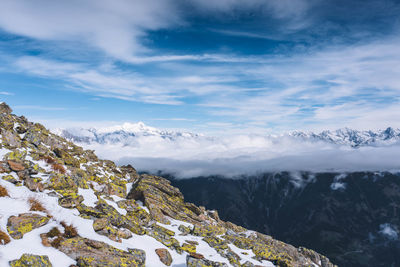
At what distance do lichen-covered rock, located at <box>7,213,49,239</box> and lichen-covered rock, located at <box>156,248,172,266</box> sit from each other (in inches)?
425

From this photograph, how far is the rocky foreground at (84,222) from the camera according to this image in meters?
16.5

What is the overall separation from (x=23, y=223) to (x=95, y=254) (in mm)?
5760

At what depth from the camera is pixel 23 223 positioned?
16.8 metres

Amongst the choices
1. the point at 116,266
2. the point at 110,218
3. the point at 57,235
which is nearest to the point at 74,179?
the point at 110,218

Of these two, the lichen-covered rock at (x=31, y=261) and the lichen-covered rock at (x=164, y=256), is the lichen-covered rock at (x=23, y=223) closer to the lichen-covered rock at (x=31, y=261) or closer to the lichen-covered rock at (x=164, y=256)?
the lichen-covered rock at (x=31, y=261)

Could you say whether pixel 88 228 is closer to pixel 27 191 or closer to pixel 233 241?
pixel 27 191

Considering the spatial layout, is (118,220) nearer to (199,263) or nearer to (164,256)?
(164,256)

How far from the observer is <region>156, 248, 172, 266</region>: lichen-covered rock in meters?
22.3

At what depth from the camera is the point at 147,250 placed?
74.6ft

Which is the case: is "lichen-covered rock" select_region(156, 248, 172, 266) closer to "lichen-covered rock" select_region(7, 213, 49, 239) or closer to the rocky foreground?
the rocky foreground

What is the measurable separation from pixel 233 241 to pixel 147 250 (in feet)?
58.2

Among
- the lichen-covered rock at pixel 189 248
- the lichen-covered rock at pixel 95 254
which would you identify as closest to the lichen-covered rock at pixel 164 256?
the lichen-covered rock at pixel 95 254

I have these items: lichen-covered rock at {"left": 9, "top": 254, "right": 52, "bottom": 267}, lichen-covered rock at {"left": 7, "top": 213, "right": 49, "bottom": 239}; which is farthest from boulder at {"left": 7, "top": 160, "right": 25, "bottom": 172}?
lichen-covered rock at {"left": 9, "top": 254, "right": 52, "bottom": 267}

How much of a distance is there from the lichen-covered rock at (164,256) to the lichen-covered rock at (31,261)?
408 inches
